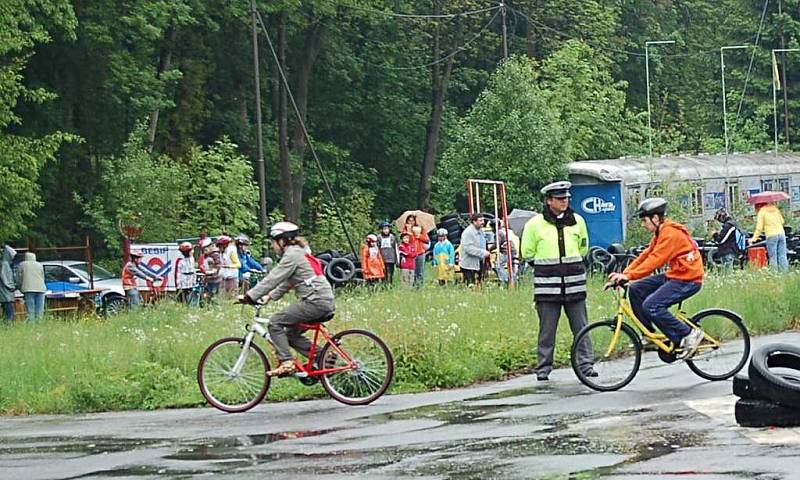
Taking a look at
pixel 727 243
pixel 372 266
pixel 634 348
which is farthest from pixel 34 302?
pixel 634 348

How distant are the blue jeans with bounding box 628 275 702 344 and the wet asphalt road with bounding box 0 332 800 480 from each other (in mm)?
552

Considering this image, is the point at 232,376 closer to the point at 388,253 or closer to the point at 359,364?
the point at 359,364

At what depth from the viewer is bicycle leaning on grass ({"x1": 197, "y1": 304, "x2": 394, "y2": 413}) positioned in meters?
14.2

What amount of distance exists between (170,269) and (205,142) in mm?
26591

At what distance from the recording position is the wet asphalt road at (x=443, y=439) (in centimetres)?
974

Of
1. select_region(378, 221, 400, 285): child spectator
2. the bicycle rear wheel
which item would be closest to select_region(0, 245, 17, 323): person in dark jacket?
select_region(378, 221, 400, 285): child spectator

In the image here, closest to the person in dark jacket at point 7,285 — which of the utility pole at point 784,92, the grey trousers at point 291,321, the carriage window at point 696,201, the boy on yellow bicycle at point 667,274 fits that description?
the grey trousers at point 291,321

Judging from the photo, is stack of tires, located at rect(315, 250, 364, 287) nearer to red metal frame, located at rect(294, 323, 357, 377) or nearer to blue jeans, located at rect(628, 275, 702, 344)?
red metal frame, located at rect(294, 323, 357, 377)

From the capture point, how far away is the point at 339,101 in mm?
67438

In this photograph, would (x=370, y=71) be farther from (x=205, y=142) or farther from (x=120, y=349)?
(x=120, y=349)

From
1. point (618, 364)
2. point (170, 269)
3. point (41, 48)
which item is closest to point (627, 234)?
point (170, 269)

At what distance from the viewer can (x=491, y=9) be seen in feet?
220

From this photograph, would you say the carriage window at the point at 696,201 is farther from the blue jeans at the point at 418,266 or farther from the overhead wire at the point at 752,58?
the overhead wire at the point at 752,58

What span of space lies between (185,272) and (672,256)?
58.3 feet
